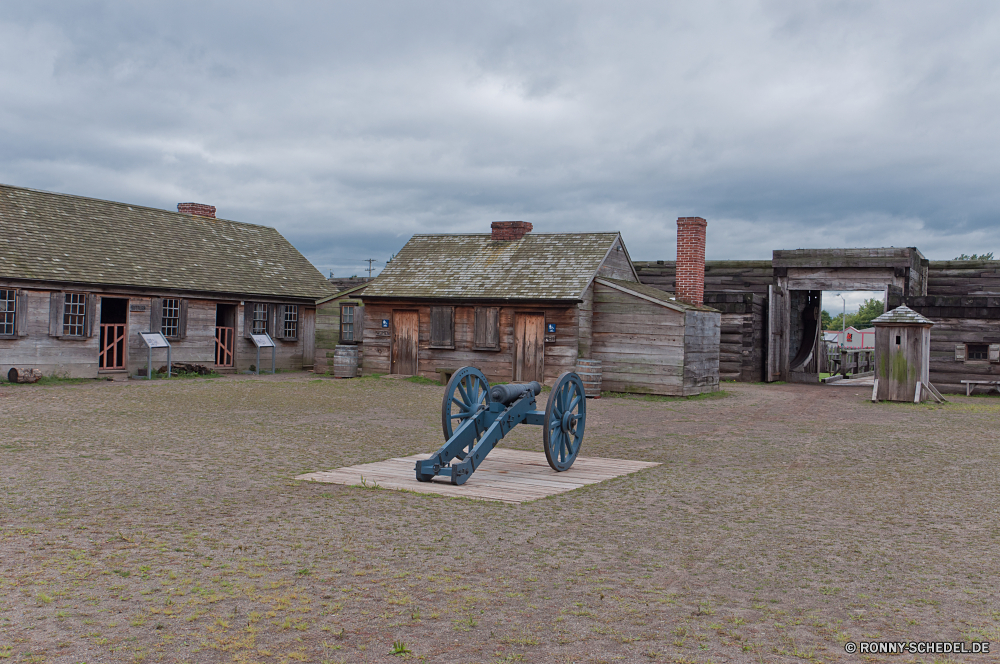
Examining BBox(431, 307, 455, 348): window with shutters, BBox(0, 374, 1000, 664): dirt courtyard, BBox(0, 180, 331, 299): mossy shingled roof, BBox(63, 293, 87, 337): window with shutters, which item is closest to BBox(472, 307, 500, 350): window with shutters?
BBox(431, 307, 455, 348): window with shutters

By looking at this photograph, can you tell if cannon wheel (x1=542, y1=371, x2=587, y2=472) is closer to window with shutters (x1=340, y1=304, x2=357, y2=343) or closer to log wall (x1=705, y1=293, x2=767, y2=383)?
log wall (x1=705, y1=293, x2=767, y2=383)

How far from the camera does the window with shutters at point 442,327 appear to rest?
2455cm

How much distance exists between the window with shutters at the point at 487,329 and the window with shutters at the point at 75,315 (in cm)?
1074

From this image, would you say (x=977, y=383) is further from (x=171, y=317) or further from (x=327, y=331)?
(x=171, y=317)

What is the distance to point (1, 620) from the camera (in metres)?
4.75

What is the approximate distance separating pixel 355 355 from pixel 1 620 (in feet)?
69.5

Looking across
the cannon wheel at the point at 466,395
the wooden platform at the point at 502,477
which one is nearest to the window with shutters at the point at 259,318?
the wooden platform at the point at 502,477

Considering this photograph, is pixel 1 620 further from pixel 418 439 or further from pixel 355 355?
pixel 355 355

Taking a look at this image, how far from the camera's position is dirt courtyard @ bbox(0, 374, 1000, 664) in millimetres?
4613

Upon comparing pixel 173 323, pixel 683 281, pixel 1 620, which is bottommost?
pixel 1 620

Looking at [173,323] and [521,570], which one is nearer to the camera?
[521,570]

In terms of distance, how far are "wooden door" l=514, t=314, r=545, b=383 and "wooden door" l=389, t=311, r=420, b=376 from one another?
3.29 meters

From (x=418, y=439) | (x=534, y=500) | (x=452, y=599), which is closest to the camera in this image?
(x=452, y=599)

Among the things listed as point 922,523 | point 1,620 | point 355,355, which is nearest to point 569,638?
point 1,620
